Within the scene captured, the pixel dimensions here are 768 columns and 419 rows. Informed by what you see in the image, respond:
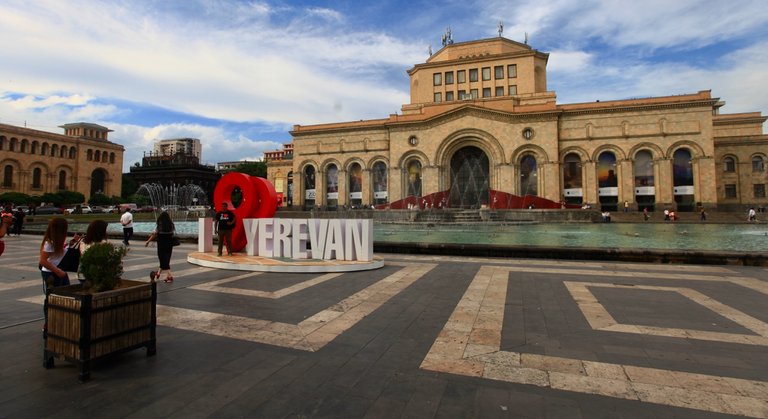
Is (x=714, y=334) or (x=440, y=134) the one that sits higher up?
(x=440, y=134)

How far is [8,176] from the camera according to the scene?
2530 inches

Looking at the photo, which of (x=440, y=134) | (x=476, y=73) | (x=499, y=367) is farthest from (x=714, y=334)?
Answer: (x=476, y=73)

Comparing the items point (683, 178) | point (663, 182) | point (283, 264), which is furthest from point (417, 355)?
point (683, 178)

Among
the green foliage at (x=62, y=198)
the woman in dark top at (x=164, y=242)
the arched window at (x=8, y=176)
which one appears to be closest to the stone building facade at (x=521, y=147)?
the woman in dark top at (x=164, y=242)

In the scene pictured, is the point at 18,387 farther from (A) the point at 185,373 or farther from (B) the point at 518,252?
(B) the point at 518,252

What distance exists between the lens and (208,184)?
3413 inches

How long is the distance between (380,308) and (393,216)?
31392 millimetres

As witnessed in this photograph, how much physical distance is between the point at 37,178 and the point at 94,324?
8885cm

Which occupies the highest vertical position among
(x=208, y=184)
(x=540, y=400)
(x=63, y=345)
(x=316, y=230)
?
(x=208, y=184)

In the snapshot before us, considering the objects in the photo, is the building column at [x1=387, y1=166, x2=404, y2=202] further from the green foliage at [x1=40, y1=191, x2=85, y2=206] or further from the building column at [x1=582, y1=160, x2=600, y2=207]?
the green foliage at [x1=40, y1=191, x2=85, y2=206]

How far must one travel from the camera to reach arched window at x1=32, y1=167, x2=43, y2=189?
2677 inches

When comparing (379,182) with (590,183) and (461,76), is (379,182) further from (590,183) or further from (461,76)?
(590,183)

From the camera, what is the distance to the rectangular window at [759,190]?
154ft

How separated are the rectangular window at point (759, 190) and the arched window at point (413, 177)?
1630 inches
